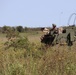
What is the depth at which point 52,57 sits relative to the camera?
835cm

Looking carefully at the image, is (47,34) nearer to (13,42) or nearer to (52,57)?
(13,42)

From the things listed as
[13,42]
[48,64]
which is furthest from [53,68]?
[13,42]

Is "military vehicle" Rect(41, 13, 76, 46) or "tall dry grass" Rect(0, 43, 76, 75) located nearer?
"tall dry grass" Rect(0, 43, 76, 75)

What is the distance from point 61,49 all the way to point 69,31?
5920mm

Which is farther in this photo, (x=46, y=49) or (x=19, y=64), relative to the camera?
(x=46, y=49)

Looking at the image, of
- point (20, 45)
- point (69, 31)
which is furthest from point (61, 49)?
point (20, 45)

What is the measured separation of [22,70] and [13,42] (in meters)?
10.1

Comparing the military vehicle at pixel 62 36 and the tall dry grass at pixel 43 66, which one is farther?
the military vehicle at pixel 62 36

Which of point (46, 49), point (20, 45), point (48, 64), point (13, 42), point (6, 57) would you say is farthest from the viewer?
point (13, 42)

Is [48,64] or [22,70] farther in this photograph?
[48,64]

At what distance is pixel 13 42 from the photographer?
1752 centimetres

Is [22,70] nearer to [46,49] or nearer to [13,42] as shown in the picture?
[46,49]

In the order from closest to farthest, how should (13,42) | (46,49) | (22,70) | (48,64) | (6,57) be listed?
(22,70) → (48,64) → (6,57) → (46,49) → (13,42)

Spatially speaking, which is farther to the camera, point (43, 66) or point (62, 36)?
point (62, 36)
